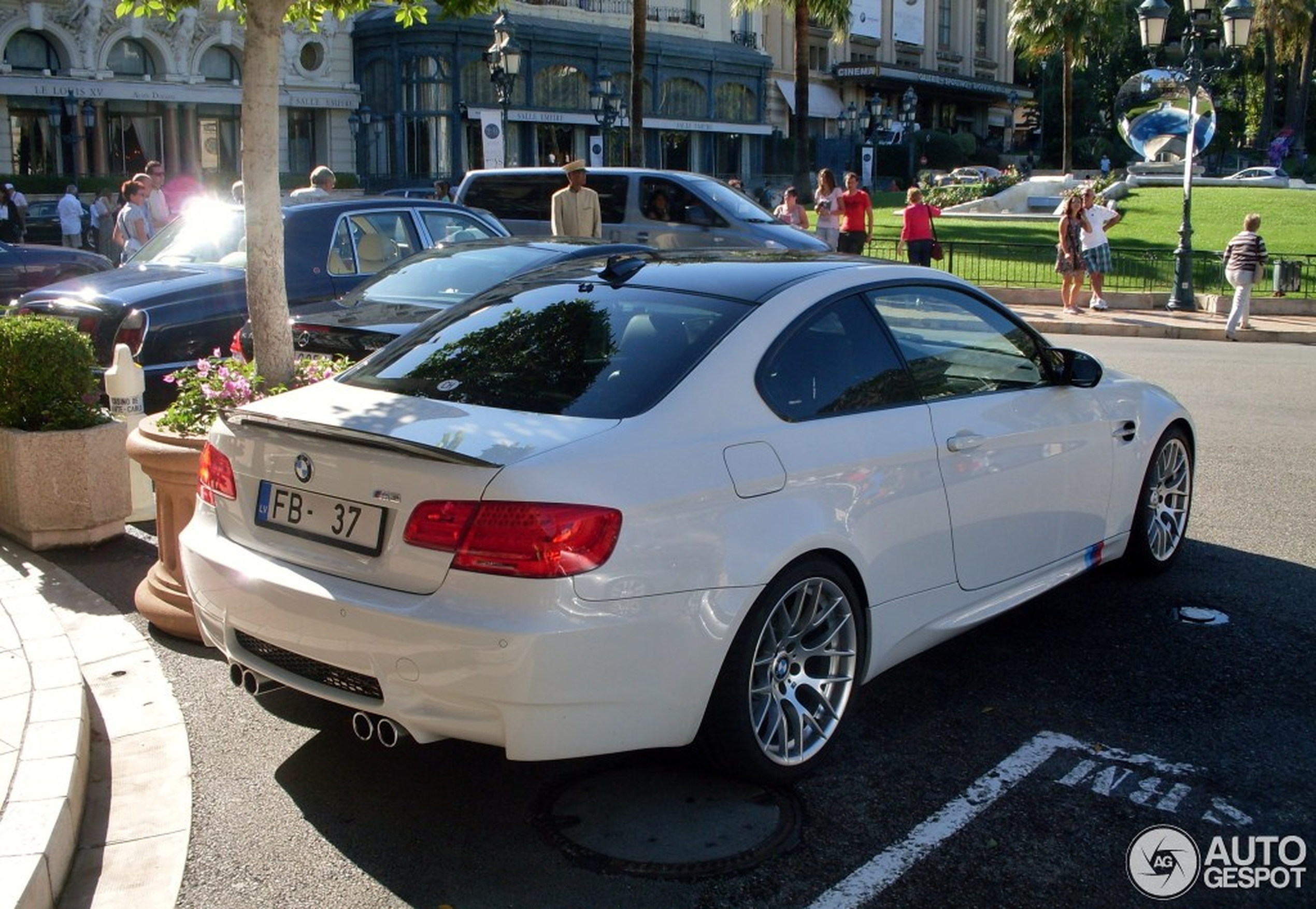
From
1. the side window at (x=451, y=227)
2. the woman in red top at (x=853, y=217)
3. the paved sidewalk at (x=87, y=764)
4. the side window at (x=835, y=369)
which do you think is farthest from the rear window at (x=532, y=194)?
the side window at (x=835, y=369)

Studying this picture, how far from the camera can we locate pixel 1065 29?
5222cm

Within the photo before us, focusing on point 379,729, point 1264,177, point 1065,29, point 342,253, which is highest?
point 1065,29

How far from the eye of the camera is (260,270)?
6.43 m

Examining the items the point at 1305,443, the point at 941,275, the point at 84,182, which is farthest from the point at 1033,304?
the point at 84,182

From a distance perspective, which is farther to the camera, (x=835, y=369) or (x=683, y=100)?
(x=683, y=100)

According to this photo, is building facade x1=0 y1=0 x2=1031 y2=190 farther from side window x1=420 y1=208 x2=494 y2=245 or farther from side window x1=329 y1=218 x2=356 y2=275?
side window x1=329 y1=218 x2=356 y2=275

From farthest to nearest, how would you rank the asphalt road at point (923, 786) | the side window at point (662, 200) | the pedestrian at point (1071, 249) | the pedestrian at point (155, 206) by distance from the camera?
the pedestrian at point (1071, 249) → the side window at point (662, 200) → the pedestrian at point (155, 206) → the asphalt road at point (923, 786)

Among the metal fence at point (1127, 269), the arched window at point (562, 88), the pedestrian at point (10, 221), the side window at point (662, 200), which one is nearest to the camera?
the side window at point (662, 200)

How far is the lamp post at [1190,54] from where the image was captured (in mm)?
21266

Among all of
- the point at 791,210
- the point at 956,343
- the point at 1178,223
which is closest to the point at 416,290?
the point at 956,343

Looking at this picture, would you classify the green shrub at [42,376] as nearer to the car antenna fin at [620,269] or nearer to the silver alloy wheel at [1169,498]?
the car antenna fin at [620,269]

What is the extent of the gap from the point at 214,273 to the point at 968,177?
4978 cm

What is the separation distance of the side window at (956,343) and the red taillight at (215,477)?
2.32m

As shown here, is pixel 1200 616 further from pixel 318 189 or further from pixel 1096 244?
pixel 1096 244
